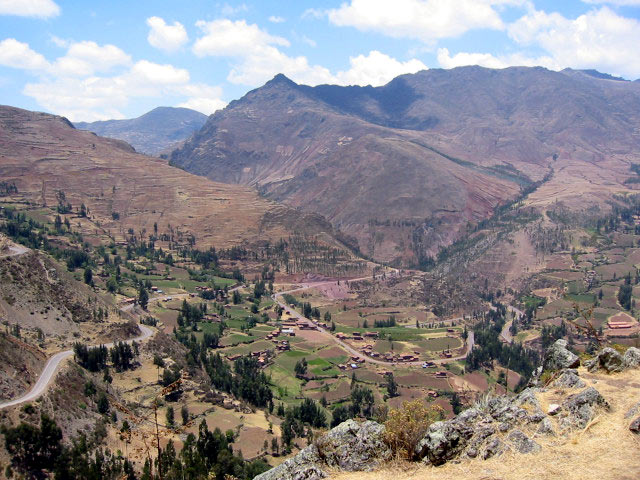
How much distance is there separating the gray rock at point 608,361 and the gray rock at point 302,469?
574 inches

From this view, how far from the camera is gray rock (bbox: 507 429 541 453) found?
21.4 meters

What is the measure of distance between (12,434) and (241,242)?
150m

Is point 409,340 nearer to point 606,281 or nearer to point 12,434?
point 606,281

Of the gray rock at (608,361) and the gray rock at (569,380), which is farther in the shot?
the gray rock at (608,361)

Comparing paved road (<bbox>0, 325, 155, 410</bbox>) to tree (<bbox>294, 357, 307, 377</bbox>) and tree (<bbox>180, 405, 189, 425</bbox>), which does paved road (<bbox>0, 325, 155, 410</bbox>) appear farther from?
tree (<bbox>294, 357, 307, 377</bbox>)

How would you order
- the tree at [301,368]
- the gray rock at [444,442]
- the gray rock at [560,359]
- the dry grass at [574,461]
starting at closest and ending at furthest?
1. the dry grass at [574,461]
2. the gray rock at [444,442]
3. the gray rock at [560,359]
4. the tree at [301,368]

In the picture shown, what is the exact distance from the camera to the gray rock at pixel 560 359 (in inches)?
1117

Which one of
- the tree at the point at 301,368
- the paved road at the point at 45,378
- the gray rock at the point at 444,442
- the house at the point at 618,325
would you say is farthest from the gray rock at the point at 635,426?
the house at the point at 618,325

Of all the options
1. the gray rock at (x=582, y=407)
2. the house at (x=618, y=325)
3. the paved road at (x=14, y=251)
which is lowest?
the house at (x=618, y=325)

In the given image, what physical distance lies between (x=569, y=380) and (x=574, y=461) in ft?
18.1

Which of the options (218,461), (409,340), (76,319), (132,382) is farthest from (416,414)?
(409,340)

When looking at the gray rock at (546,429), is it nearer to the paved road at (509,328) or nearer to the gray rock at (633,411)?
the gray rock at (633,411)

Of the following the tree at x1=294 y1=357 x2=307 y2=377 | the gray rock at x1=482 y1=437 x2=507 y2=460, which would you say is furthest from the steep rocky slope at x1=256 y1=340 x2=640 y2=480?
the tree at x1=294 y1=357 x2=307 y2=377

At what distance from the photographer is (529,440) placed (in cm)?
2178
